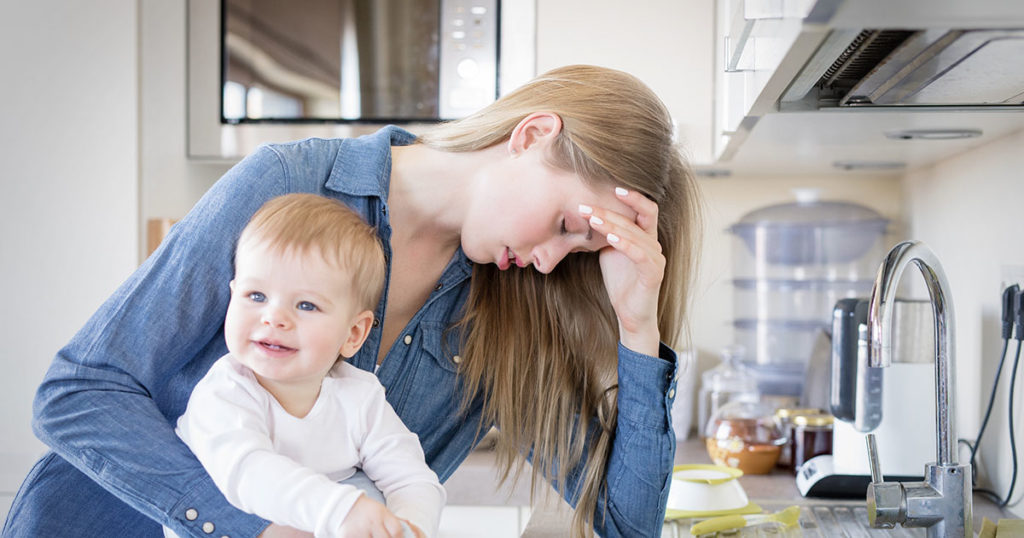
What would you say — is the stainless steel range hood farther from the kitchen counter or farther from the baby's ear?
the kitchen counter

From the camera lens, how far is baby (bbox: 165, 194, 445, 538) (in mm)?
825

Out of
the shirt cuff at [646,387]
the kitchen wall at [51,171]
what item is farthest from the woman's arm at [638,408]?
the kitchen wall at [51,171]

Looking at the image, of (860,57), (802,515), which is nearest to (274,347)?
(860,57)

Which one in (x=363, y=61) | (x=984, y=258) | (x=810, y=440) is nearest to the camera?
(x=984, y=258)

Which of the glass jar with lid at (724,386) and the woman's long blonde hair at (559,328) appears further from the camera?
the glass jar with lid at (724,386)

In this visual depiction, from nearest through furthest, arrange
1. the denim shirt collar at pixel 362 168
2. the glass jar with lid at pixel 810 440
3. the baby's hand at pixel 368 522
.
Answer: the baby's hand at pixel 368 522 < the denim shirt collar at pixel 362 168 < the glass jar with lid at pixel 810 440

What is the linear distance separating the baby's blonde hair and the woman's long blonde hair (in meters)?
0.25

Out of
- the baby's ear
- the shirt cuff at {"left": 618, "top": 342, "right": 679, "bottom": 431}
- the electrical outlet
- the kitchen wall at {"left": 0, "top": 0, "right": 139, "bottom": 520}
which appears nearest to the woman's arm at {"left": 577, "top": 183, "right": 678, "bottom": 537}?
the shirt cuff at {"left": 618, "top": 342, "right": 679, "bottom": 431}

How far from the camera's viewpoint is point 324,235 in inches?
36.0

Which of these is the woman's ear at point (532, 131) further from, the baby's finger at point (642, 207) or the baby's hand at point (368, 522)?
the baby's hand at point (368, 522)

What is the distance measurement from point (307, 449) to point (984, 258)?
4.38 ft

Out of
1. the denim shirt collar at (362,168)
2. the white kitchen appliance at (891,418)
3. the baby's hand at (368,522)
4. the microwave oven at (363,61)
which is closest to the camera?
the baby's hand at (368,522)

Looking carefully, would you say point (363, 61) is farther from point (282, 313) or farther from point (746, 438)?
point (282, 313)

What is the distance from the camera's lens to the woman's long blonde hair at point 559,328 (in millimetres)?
1161
